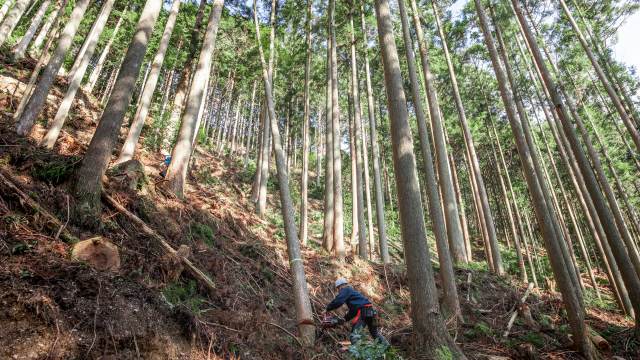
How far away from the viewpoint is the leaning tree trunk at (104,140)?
428 centimetres

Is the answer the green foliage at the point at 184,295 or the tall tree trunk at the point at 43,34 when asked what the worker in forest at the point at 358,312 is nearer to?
the green foliage at the point at 184,295

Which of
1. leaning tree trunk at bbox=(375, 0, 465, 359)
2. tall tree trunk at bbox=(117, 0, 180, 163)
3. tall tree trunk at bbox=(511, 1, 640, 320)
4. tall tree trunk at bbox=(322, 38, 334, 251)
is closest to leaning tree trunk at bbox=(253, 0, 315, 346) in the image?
leaning tree trunk at bbox=(375, 0, 465, 359)

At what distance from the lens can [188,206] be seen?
706cm

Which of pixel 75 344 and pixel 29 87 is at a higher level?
pixel 29 87

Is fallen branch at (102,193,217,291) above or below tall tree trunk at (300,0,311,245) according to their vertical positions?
below

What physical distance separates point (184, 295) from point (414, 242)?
11.7 feet

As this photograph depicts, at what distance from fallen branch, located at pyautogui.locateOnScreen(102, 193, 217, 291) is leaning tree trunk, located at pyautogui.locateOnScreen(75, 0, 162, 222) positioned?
1.21ft

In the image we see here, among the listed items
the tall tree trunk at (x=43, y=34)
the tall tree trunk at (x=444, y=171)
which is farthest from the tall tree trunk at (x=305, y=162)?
the tall tree trunk at (x=43, y=34)

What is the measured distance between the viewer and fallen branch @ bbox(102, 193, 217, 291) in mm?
4762

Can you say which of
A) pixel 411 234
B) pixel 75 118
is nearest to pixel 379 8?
pixel 411 234

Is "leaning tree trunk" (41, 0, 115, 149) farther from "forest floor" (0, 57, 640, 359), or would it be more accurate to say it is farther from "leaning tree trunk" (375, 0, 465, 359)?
"leaning tree trunk" (375, 0, 465, 359)

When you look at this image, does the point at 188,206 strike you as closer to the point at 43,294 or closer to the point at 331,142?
the point at 43,294

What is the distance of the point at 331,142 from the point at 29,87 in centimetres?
924

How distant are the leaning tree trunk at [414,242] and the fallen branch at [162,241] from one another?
3.21 m
